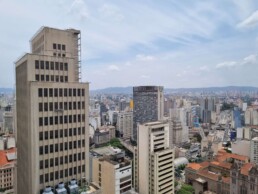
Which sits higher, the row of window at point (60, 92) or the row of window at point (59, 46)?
the row of window at point (59, 46)

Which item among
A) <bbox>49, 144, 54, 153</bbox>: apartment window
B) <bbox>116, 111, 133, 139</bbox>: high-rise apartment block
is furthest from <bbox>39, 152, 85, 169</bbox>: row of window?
<bbox>116, 111, 133, 139</bbox>: high-rise apartment block

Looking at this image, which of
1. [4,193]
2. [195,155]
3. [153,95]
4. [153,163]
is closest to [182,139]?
[195,155]

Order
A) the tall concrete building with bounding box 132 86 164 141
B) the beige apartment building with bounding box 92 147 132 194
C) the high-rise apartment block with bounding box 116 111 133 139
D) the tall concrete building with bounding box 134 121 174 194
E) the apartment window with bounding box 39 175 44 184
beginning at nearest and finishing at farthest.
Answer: the apartment window with bounding box 39 175 44 184 < the beige apartment building with bounding box 92 147 132 194 < the tall concrete building with bounding box 134 121 174 194 < the tall concrete building with bounding box 132 86 164 141 < the high-rise apartment block with bounding box 116 111 133 139

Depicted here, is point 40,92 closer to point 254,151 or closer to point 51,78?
point 51,78

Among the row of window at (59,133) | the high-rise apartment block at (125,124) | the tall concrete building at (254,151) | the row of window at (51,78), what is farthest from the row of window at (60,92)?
the high-rise apartment block at (125,124)

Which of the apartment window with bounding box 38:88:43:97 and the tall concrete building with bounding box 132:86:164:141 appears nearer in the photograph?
the apartment window with bounding box 38:88:43:97

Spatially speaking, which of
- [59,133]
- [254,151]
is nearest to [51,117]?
[59,133]

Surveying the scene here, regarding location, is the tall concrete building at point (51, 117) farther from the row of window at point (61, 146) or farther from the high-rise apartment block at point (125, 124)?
the high-rise apartment block at point (125, 124)

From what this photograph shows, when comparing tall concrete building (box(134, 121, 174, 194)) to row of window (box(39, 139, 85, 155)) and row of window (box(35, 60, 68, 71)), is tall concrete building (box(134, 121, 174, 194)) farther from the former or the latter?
row of window (box(35, 60, 68, 71))
